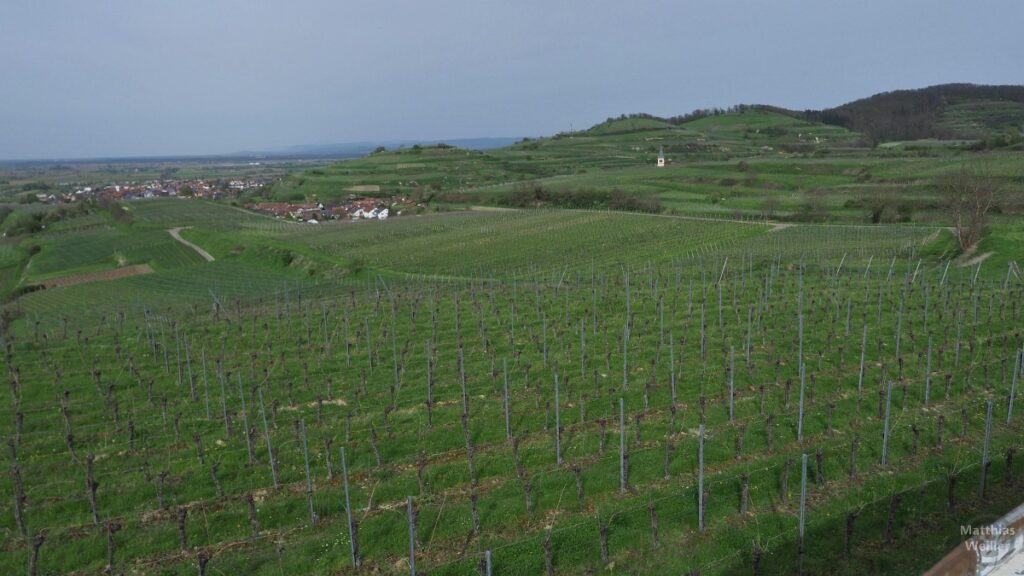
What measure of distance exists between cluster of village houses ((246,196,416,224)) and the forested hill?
88.4m

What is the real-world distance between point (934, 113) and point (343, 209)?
119m

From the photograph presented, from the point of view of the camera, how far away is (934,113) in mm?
135625

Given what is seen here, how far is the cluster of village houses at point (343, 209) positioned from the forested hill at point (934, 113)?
88.4 metres

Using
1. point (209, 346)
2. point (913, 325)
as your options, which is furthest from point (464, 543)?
point (913, 325)

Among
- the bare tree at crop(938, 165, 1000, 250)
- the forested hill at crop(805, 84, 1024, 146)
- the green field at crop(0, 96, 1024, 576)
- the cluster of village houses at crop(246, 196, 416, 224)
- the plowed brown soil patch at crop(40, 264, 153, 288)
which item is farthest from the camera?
the forested hill at crop(805, 84, 1024, 146)

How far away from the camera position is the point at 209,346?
848 inches

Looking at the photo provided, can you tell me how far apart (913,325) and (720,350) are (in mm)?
6334

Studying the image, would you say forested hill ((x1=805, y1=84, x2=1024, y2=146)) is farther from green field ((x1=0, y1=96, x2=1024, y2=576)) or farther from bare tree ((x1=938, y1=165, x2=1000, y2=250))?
green field ((x1=0, y1=96, x2=1024, y2=576))

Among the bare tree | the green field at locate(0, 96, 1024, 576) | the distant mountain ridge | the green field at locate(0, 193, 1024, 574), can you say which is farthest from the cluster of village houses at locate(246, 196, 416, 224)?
the distant mountain ridge

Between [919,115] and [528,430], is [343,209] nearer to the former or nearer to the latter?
[528,430]

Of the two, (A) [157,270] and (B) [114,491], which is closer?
(B) [114,491]

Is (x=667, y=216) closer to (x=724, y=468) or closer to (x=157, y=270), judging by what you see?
(x=157, y=270)

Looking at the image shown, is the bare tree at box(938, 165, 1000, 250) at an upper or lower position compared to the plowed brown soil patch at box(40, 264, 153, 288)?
upper

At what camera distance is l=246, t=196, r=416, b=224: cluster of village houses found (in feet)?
252
